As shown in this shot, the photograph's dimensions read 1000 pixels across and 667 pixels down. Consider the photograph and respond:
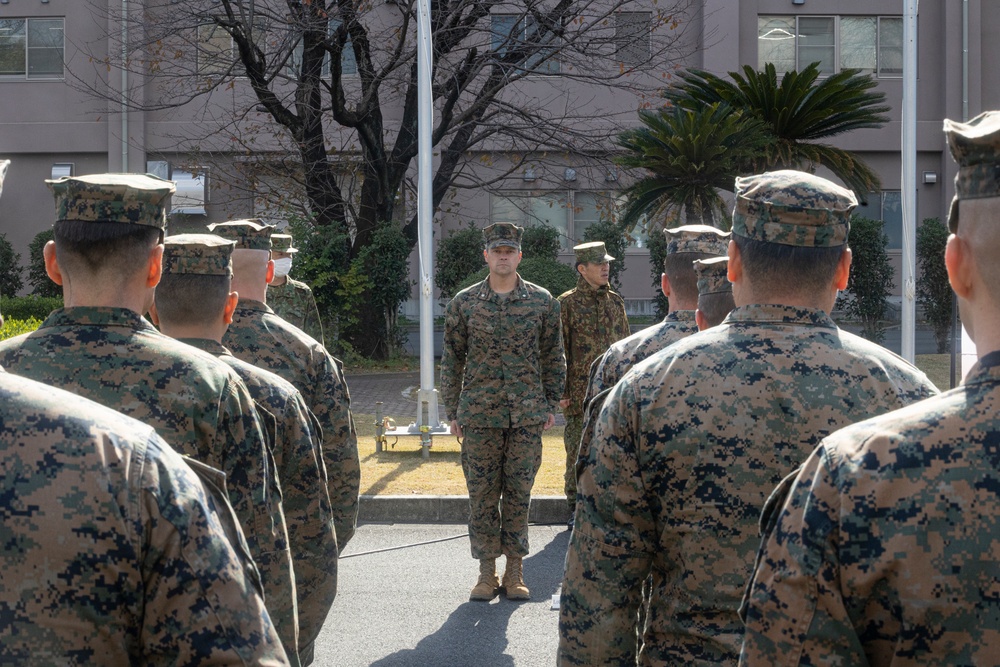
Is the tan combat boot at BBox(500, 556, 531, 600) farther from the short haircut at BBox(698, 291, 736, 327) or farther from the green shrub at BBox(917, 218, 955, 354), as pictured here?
the green shrub at BBox(917, 218, 955, 354)

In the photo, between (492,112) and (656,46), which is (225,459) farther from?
(656,46)

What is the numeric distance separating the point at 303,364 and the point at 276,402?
46.2 inches

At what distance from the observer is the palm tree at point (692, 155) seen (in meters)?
16.8

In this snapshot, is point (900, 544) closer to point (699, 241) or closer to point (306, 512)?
point (306, 512)

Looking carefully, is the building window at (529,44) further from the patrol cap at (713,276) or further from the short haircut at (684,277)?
the patrol cap at (713,276)

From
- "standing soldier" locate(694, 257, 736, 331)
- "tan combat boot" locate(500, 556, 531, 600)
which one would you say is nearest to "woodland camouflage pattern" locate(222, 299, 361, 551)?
"standing soldier" locate(694, 257, 736, 331)

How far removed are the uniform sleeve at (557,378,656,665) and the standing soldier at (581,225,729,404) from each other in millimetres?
2342

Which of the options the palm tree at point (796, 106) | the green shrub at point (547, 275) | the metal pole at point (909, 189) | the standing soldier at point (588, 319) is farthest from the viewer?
the green shrub at point (547, 275)

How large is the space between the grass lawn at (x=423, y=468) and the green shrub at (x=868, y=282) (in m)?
10.7

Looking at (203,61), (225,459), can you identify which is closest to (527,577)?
(225,459)

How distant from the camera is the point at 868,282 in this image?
74.9ft

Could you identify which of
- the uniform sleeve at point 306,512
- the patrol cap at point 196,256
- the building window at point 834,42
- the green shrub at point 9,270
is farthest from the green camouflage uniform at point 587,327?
the building window at point 834,42

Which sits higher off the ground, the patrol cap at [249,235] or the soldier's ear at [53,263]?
the patrol cap at [249,235]

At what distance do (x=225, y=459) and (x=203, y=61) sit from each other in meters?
21.0
